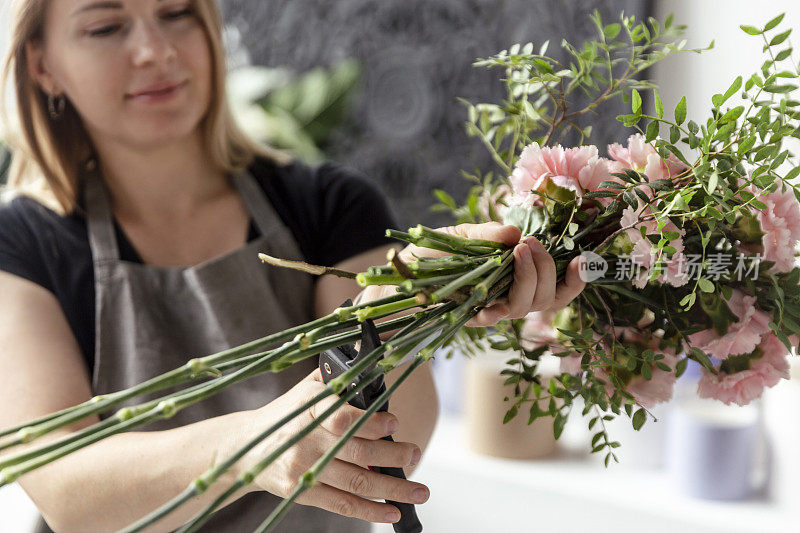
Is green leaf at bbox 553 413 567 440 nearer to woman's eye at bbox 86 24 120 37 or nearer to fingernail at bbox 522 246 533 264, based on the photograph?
fingernail at bbox 522 246 533 264

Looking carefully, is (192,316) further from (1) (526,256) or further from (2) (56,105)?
(1) (526,256)

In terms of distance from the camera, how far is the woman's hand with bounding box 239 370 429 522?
1.29ft

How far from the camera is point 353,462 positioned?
400 mm

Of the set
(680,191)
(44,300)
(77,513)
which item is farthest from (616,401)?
(44,300)

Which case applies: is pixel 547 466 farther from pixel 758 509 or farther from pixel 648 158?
pixel 648 158

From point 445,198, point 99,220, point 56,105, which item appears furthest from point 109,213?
point 445,198

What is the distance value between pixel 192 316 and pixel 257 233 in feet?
0.40

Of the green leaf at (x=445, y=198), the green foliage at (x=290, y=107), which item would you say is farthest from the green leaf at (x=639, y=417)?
the green foliage at (x=290, y=107)

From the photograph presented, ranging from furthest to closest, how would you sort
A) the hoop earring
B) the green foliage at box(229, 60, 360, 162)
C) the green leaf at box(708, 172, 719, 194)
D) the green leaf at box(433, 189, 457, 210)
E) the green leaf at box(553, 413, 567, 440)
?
1. the green foliage at box(229, 60, 360, 162)
2. the hoop earring
3. the green leaf at box(433, 189, 457, 210)
4. the green leaf at box(553, 413, 567, 440)
5. the green leaf at box(708, 172, 719, 194)

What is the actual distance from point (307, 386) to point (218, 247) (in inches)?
17.5

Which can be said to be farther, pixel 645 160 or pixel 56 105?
pixel 56 105

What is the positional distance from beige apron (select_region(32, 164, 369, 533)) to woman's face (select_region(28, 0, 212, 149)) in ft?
0.43

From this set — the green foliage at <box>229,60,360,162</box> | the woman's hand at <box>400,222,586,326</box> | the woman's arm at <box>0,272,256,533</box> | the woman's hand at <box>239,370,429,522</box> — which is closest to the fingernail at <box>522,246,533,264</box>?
the woman's hand at <box>400,222,586,326</box>

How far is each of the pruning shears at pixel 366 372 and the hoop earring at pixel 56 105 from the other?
0.56 m
